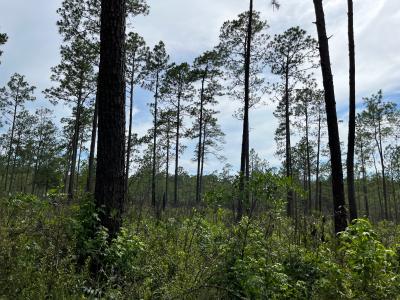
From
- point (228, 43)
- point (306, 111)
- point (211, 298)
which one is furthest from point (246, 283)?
point (306, 111)

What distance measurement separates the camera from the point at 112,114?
502 cm

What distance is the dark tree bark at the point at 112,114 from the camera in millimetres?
4855

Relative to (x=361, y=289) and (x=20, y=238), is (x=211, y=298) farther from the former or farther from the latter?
(x=20, y=238)

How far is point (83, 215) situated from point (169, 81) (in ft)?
80.9

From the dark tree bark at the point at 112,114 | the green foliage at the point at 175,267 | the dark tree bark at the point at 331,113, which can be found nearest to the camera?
the green foliage at the point at 175,267

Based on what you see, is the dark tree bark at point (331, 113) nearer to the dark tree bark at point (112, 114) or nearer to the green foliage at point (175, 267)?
the green foliage at point (175, 267)

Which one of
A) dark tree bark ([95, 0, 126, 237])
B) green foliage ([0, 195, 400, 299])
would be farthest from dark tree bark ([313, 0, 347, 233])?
dark tree bark ([95, 0, 126, 237])

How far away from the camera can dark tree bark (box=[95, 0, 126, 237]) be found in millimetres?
4855

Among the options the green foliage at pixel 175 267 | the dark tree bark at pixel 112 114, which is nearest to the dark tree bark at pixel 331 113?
the green foliage at pixel 175 267

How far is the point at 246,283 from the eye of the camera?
3449 mm

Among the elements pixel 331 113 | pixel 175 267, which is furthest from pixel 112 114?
pixel 331 113

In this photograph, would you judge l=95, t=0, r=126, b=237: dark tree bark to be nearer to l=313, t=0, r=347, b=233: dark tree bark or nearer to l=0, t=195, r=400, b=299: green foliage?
l=0, t=195, r=400, b=299: green foliage

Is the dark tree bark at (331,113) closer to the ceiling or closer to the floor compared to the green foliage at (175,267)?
closer to the ceiling

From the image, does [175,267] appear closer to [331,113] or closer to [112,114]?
[112,114]
